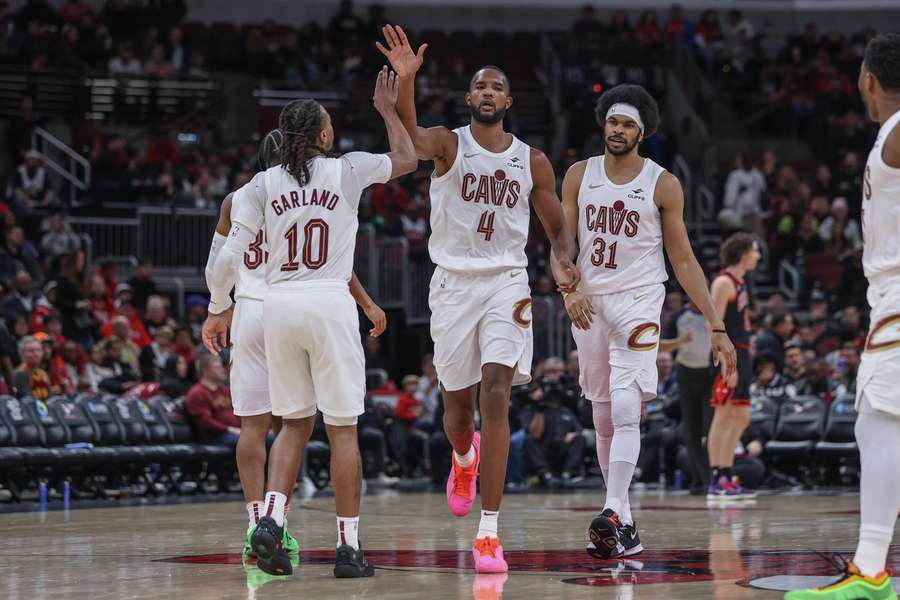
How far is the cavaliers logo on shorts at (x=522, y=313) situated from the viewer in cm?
729

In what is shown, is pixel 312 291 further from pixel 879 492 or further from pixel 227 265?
pixel 879 492

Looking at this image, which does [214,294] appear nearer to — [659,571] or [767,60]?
[659,571]

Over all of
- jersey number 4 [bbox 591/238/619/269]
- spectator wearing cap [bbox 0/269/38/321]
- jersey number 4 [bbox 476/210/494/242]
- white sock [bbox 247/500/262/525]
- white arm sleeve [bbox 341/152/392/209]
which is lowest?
white sock [bbox 247/500/262/525]

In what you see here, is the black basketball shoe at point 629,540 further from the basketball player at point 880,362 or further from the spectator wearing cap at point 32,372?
the spectator wearing cap at point 32,372

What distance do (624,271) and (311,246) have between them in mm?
1986

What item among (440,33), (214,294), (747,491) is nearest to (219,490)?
(747,491)

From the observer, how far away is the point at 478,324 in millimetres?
7352

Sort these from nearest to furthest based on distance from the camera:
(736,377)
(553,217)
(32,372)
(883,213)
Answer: (883,213) → (553,217) → (736,377) → (32,372)

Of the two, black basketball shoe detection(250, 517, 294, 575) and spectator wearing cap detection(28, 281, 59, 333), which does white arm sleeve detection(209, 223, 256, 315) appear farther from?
spectator wearing cap detection(28, 281, 59, 333)

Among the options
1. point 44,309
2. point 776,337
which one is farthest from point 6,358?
point 776,337

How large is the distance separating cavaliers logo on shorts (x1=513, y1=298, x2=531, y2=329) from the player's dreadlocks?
1254mm

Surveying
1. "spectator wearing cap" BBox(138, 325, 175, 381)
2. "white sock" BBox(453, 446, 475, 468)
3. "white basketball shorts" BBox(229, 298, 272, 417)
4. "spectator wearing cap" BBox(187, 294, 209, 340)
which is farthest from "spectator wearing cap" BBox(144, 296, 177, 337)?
"white basketball shorts" BBox(229, 298, 272, 417)

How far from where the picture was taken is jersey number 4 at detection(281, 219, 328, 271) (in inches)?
263

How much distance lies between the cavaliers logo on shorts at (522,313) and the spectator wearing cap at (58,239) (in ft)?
42.3
